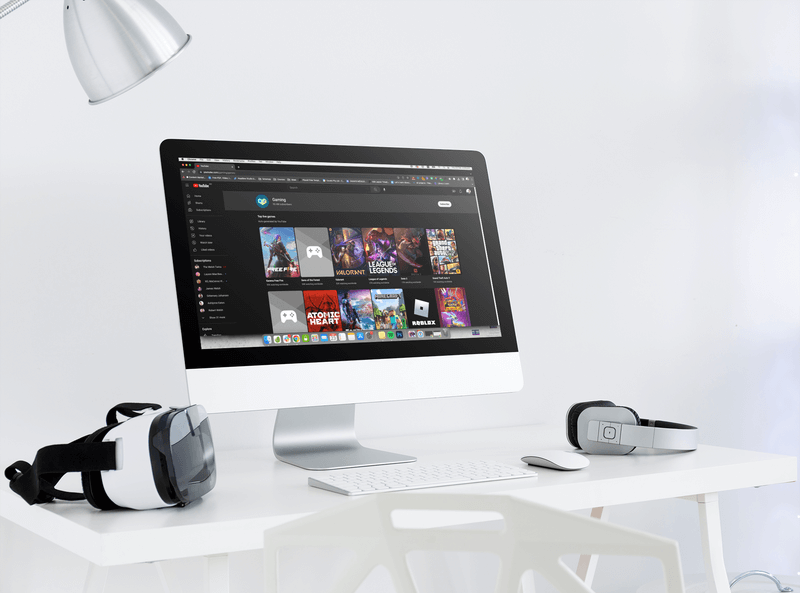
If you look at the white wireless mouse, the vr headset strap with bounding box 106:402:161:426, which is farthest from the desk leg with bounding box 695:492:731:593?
the vr headset strap with bounding box 106:402:161:426

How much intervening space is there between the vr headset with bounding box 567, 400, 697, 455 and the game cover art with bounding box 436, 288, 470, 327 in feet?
0.75

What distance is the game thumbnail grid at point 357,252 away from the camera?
1155mm

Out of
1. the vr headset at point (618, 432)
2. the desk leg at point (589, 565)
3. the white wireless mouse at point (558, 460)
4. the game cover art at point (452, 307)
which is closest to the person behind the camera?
the white wireless mouse at point (558, 460)

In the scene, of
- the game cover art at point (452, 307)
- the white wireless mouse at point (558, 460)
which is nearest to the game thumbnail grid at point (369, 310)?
the game cover art at point (452, 307)

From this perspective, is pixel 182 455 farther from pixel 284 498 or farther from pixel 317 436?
pixel 317 436

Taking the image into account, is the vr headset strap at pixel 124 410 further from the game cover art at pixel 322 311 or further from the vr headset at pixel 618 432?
the vr headset at pixel 618 432

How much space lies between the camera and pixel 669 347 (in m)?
1.86

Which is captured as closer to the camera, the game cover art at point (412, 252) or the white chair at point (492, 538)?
the white chair at point (492, 538)

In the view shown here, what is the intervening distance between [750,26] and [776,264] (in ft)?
2.06

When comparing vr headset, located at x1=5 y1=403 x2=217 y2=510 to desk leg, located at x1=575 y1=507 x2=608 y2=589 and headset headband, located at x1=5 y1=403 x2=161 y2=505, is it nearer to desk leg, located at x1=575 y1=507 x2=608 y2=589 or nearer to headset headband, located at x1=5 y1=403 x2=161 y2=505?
headset headband, located at x1=5 y1=403 x2=161 y2=505

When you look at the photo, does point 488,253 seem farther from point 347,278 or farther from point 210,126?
point 210,126

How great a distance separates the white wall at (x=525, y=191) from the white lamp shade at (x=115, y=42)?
0.43 metres

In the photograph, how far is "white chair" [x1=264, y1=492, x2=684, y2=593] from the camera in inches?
18.5

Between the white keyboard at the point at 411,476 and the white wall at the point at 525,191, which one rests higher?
the white wall at the point at 525,191
